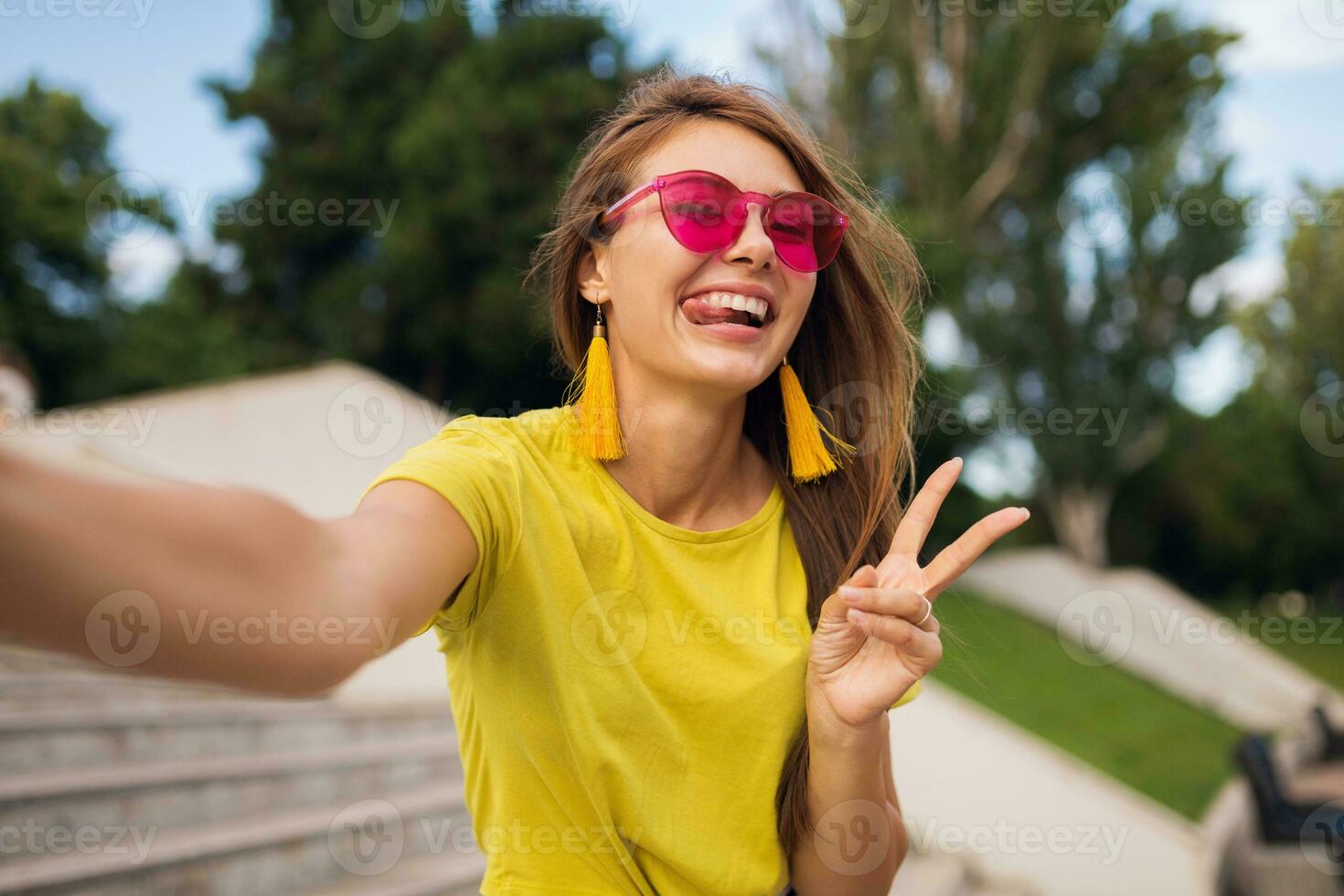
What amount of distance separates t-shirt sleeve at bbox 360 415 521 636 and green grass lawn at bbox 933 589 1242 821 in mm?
5174

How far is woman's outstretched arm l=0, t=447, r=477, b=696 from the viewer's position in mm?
738

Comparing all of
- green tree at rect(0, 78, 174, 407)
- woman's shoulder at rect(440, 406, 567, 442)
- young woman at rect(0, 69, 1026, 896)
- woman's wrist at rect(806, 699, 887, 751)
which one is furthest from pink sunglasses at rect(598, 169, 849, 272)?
green tree at rect(0, 78, 174, 407)

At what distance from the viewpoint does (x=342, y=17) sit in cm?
1485

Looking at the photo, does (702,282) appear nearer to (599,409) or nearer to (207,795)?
(599,409)

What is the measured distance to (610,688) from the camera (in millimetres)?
1685

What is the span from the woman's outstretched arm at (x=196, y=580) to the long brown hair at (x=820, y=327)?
103cm

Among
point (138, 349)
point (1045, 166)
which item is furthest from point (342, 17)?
point (1045, 166)

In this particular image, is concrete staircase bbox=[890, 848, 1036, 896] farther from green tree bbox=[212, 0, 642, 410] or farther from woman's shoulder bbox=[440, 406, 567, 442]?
green tree bbox=[212, 0, 642, 410]

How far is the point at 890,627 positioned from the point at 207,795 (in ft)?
9.73

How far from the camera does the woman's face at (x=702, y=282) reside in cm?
177

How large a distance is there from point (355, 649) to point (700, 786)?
3.07ft

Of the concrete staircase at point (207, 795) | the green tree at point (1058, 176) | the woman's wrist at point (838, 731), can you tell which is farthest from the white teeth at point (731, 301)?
the green tree at point (1058, 176)

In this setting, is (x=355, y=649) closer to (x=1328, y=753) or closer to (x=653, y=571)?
(x=653, y=571)

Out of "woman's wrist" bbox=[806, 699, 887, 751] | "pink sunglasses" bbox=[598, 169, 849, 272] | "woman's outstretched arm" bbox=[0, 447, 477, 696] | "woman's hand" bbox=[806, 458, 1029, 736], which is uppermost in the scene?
"pink sunglasses" bbox=[598, 169, 849, 272]
